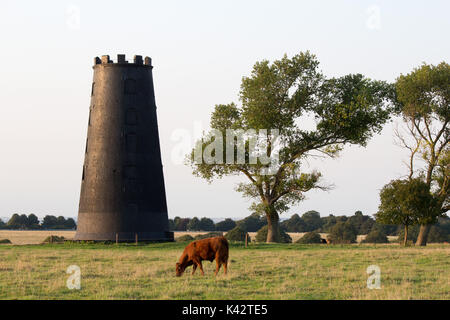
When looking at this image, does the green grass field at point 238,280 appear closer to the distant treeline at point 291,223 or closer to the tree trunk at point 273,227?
the tree trunk at point 273,227

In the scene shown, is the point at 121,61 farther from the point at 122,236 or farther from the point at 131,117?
the point at 122,236

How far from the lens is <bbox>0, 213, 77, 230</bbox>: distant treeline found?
12750cm

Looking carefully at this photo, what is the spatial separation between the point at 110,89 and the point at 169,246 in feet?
46.5

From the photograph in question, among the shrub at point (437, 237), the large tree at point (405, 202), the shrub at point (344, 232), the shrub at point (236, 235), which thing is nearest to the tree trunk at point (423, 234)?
the large tree at point (405, 202)

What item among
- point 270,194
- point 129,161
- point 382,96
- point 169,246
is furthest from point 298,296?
point 382,96

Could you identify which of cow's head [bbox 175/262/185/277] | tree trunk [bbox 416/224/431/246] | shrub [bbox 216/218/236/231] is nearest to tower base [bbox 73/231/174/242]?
tree trunk [bbox 416/224/431/246]

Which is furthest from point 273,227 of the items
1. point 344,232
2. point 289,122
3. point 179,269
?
point 179,269

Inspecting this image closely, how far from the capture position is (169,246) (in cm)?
4956

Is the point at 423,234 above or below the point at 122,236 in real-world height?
above

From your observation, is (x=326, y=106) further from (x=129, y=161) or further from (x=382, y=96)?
(x=129, y=161)

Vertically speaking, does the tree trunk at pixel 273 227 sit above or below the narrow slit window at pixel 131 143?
below

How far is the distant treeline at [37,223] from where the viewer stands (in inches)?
5020

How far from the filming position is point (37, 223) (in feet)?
427

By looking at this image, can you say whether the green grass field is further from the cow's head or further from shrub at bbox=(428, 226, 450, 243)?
shrub at bbox=(428, 226, 450, 243)
